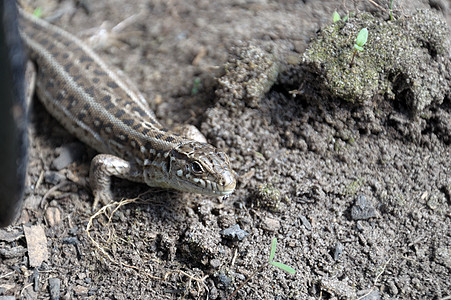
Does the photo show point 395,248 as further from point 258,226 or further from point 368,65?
point 368,65

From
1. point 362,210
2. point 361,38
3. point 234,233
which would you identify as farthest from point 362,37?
point 234,233

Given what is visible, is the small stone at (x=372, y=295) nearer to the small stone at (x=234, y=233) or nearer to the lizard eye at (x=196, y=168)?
the small stone at (x=234, y=233)

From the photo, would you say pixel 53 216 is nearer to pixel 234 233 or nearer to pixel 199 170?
pixel 199 170

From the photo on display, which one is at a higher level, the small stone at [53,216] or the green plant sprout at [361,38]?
the green plant sprout at [361,38]

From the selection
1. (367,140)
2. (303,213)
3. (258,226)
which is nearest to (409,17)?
(367,140)

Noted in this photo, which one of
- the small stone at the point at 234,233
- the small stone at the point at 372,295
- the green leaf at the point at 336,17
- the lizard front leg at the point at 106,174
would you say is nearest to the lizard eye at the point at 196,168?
the small stone at the point at 234,233

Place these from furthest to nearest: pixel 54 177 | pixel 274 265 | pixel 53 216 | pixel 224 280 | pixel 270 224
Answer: pixel 54 177, pixel 53 216, pixel 270 224, pixel 224 280, pixel 274 265

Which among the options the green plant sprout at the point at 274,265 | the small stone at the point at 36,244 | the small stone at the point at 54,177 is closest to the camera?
the green plant sprout at the point at 274,265
